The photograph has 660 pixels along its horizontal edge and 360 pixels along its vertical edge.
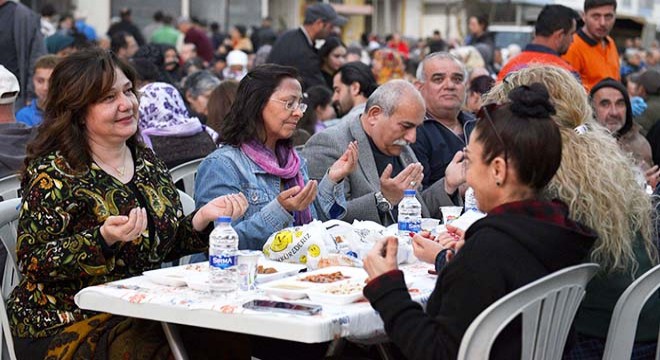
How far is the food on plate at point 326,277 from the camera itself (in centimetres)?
336

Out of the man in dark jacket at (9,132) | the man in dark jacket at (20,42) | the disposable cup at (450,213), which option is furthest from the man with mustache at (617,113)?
the man in dark jacket at (20,42)

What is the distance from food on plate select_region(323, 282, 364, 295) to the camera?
10.4 feet

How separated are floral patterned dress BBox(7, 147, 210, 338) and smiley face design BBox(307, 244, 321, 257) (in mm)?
566

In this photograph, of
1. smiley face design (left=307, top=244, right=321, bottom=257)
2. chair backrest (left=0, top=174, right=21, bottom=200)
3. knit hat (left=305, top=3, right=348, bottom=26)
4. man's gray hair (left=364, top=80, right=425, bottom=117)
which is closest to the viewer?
smiley face design (left=307, top=244, right=321, bottom=257)

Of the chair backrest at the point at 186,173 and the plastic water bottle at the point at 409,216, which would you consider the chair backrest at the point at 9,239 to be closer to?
the plastic water bottle at the point at 409,216

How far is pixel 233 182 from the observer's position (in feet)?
14.3

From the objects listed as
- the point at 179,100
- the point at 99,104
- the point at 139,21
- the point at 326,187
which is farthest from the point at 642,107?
the point at 139,21

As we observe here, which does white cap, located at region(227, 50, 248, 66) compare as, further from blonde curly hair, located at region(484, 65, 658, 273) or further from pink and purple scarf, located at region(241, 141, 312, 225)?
blonde curly hair, located at region(484, 65, 658, 273)

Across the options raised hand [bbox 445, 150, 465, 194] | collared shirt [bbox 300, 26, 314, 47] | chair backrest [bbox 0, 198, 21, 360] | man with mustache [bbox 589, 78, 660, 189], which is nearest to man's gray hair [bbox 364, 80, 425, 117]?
raised hand [bbox 445, 150, 465, 194]

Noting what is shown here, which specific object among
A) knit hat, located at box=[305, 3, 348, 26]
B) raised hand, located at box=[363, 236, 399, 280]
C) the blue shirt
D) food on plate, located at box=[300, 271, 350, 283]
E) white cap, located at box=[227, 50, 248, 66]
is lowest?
white cap, located at box=[227, 50, 248, 66]

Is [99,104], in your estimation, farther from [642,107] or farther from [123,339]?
[642,107]

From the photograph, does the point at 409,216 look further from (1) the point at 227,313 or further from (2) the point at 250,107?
(1) the point at 227,313

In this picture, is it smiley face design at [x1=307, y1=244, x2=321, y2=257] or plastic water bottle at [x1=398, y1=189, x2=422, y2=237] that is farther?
plastic water bottle at [x1=398, y1=189, x2=422, y2=237]

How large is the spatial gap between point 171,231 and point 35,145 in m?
0.59
